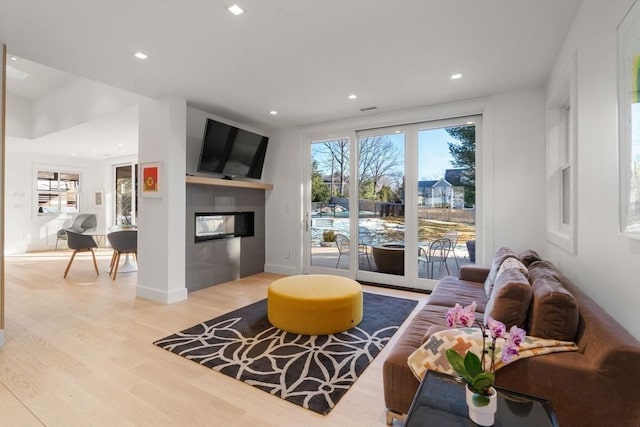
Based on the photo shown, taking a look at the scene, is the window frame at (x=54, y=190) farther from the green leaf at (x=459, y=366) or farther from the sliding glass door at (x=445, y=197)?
the green leaf at (x=459, y=366)

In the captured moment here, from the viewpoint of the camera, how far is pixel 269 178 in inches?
218

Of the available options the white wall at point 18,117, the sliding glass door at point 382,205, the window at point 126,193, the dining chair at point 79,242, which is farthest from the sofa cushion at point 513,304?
the window at point 126,193

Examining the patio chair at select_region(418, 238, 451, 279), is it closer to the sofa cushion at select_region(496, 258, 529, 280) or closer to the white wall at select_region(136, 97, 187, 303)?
the sofa cushion at select_region(496, 258, 529, 280)

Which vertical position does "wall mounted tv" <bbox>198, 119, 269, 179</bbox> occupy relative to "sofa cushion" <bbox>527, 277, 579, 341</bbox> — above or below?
above

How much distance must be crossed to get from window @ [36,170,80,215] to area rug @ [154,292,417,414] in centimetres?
804

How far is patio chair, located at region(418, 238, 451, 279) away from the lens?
166 inches

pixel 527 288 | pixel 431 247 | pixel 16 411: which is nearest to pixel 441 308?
pixel 527 288

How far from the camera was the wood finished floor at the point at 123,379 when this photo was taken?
1.73m

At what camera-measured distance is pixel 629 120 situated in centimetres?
138

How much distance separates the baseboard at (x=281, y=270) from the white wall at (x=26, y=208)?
680 cm

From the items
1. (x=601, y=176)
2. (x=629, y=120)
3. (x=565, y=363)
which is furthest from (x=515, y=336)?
(x=601, y=176)

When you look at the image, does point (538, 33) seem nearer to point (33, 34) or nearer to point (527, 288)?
point (527, 288)

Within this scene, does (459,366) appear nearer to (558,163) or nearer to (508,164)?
(558,163)

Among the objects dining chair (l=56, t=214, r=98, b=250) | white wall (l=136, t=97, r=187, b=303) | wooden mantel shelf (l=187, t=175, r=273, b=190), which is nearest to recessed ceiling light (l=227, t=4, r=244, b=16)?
white wall (l=136, t=97, r=187, b=303)
